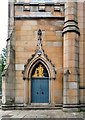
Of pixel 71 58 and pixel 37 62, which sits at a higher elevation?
pixel 71 58

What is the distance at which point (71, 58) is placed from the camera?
53.7ft

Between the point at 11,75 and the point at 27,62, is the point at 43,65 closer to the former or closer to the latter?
the point at 27,62

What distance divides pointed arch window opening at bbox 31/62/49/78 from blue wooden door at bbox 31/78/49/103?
254mm

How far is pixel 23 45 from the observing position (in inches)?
681

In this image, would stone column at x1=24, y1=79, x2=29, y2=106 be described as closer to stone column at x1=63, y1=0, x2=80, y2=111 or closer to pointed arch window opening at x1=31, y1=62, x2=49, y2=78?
pointed arch window opening at x1=31, y1=62, x2=49, y2=78

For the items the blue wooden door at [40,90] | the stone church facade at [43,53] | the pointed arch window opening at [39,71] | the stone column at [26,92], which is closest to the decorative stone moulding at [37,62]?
the stone church facade at [43,53]

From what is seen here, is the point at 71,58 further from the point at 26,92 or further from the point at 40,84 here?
the point at 26,92

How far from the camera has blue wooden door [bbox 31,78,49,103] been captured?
56.3 feet

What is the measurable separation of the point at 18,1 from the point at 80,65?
6.14m

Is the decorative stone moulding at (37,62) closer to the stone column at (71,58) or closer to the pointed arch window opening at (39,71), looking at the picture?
the pointed arch window opening at (39,71)

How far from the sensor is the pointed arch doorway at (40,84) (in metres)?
17.2

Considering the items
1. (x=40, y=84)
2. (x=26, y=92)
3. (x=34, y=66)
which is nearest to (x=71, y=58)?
(x=34, y=66)

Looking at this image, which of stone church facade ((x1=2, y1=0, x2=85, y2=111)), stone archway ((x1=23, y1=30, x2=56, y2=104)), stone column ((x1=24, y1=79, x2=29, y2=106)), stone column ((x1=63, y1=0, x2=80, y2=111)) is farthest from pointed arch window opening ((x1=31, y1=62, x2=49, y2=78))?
stone column ((x1=63, y1=0, x2=80, y2=111))

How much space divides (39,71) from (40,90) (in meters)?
1.21
